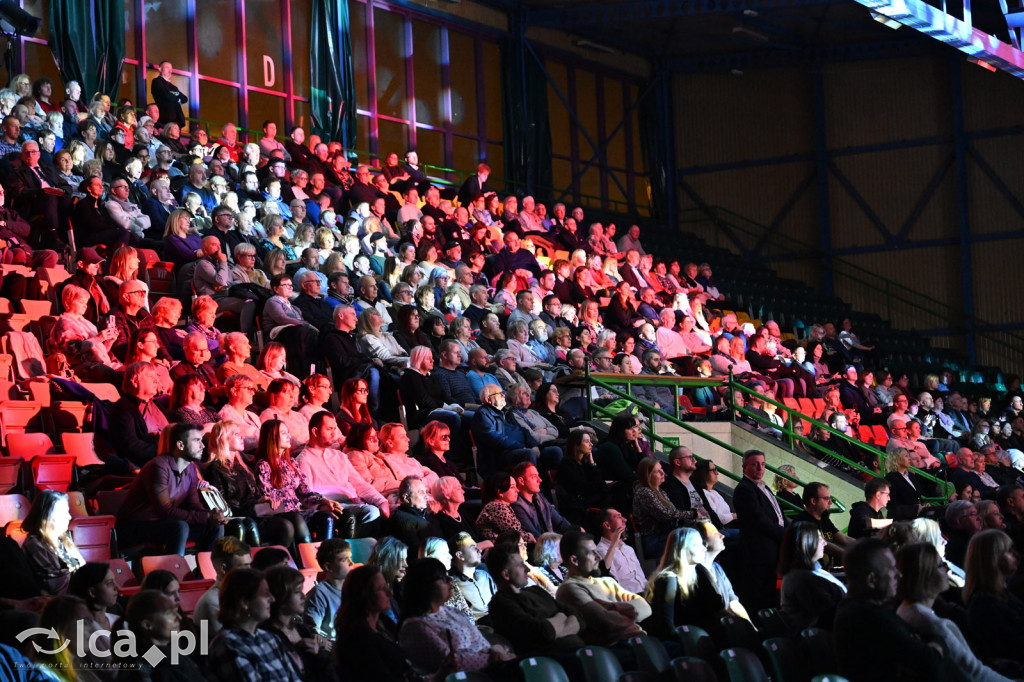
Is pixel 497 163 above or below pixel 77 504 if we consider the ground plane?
below

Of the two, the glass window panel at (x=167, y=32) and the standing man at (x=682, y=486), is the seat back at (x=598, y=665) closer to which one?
the standing man at (x=682, y=486)

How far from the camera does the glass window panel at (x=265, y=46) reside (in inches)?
634

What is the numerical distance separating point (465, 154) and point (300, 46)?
2.95 m

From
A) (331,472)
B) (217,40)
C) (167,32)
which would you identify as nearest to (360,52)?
(217,40)

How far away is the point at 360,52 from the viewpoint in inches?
678

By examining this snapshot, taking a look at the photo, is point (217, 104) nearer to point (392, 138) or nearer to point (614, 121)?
point (392, 138)

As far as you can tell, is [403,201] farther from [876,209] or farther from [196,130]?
[876,209]

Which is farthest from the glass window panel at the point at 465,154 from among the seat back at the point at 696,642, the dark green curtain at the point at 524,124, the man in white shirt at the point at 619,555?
the seat back at the point at 696,642

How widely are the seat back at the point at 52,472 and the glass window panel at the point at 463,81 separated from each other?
41.4ft

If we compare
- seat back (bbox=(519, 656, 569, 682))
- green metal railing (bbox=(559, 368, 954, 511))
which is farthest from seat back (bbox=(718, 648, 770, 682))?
green metal railing (bbox=(559, 368, 954, 511))

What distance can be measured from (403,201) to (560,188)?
519 cm

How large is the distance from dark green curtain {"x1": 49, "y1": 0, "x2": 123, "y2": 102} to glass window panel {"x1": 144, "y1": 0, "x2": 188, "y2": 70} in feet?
2.26

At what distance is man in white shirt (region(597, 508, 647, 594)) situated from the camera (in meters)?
6.91

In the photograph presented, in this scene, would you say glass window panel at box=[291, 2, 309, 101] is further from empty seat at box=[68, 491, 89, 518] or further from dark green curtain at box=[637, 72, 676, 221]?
empty seat at box=[68, 491, 89, 518]
